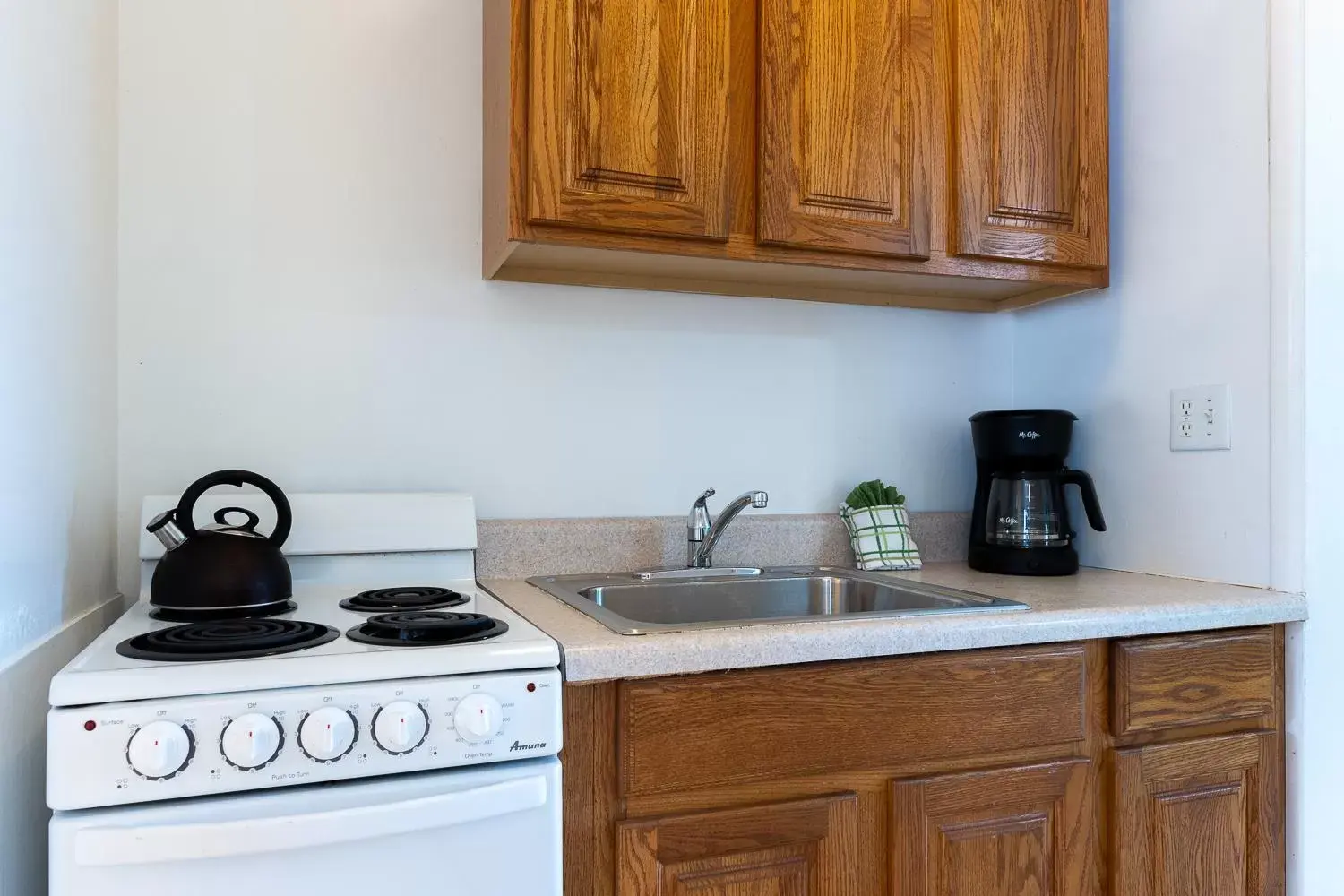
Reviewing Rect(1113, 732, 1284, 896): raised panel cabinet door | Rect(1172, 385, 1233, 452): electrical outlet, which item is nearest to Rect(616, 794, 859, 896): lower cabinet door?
Rect(1113, 732, 1284, 896): raised panel cabinet door

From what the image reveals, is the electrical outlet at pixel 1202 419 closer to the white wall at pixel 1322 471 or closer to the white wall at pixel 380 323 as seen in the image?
the white wall at pixel 1322 471

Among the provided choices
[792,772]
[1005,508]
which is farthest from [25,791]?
[1005,508]

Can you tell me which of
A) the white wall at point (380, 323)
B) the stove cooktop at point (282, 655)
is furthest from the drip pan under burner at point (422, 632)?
the white wall at point (380, 323)

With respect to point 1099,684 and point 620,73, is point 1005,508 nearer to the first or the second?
point 1099,684

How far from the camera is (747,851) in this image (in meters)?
1.13

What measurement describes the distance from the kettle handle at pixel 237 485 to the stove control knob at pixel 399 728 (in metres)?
0.48

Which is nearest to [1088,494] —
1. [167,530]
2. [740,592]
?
[740,592]

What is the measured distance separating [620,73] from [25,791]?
122cm

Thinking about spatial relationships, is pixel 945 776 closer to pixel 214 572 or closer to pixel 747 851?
pixel 747 851

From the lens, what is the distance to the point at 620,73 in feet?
4.59

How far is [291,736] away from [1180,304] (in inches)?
62.2

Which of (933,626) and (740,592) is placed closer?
(933,626)

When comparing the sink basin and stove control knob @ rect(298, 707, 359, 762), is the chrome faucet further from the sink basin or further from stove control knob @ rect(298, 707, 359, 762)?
stove control knob @ rect(298, 707, 359, 762)

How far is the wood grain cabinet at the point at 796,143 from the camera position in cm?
138
